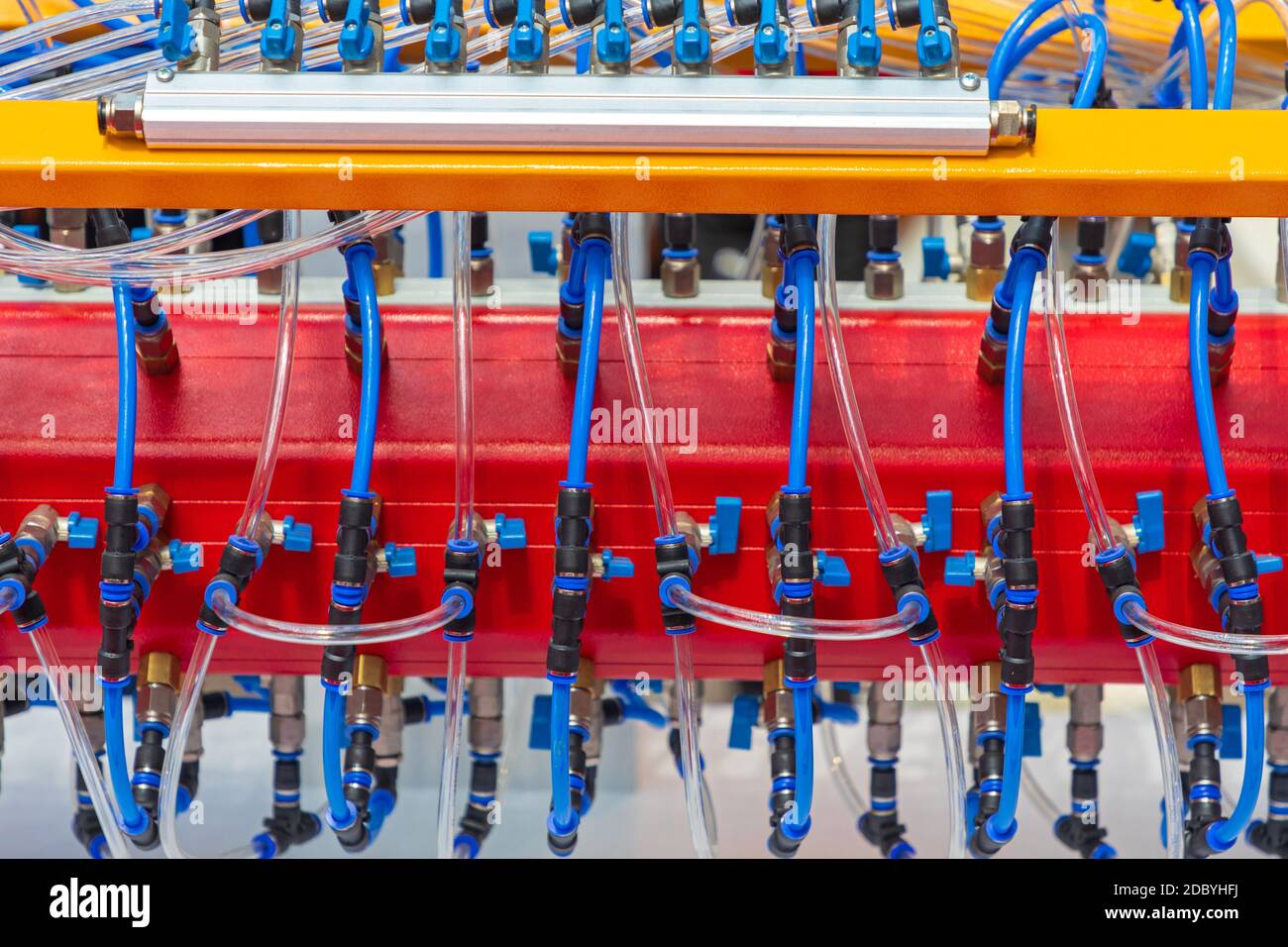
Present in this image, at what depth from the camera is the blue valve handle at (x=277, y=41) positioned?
840 millimetres

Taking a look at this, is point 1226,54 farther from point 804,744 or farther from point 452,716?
point 452,716

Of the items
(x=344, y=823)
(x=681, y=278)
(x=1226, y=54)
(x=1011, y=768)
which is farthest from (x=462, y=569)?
(x=1226, y=54)

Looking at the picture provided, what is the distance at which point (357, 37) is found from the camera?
2.77ft

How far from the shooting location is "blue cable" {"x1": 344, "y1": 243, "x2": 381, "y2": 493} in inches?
37.9

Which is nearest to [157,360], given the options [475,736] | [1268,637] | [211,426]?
[211,426]

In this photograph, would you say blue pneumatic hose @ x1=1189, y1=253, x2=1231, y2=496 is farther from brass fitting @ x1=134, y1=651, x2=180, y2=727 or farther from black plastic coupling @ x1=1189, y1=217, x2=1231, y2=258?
brass fitting @ x1=134, y1=651, x2=180, y2=727

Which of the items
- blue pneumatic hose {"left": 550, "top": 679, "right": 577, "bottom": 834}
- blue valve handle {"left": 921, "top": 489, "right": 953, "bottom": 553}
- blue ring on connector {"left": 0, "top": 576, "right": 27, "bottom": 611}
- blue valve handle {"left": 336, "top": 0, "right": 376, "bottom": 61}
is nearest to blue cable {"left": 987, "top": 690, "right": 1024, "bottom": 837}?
blue valve handle {"left": 921, "top": 489, "right": 953, "bottom": 553}

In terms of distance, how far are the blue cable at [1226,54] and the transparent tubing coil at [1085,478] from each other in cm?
14

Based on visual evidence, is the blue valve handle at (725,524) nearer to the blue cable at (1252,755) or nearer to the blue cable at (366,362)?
the blue cable at (366,362)

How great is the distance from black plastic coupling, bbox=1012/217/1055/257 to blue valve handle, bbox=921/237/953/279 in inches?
14.3

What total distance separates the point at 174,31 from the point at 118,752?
58cm

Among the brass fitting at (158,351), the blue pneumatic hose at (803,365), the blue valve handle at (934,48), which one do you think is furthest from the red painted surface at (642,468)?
the blue valve handle at (934,48)

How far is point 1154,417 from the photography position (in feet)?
3.55
